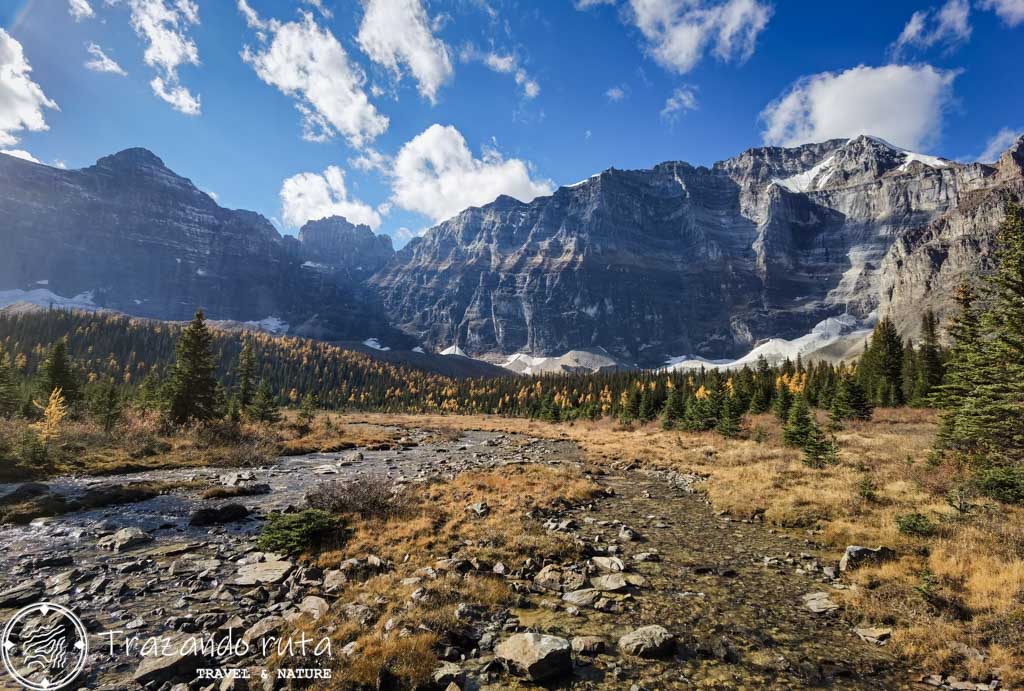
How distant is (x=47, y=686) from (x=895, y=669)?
53.8ft

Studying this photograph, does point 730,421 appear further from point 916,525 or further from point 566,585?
point 566,585

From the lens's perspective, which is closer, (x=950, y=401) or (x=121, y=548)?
(x=121, y=548)

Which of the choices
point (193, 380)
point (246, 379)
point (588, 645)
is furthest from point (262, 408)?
point (588, 645)

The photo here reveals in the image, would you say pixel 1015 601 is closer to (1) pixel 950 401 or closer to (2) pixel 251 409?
(1) pixel 950 401

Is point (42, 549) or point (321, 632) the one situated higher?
point (321, 632)

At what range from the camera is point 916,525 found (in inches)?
604

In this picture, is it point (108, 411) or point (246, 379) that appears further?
point (246, 379)

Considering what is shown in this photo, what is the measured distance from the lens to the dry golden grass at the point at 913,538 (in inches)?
357

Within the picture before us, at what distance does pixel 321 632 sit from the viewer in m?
9.08

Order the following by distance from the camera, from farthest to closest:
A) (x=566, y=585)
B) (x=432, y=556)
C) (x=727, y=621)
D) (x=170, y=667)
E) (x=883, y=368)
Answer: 1. (x=883, y=368)
2. (x=432, y=556)
3. (x=566, y=585)
4. (x=727, y=621)
5. (x=170, y=667)

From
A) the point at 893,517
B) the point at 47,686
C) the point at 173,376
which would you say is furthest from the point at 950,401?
the point at 173,376

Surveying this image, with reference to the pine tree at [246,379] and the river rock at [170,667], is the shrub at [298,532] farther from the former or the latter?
the pine tree at [246,379]

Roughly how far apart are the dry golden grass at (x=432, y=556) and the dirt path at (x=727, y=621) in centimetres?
213

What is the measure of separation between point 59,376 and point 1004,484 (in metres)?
74.1
